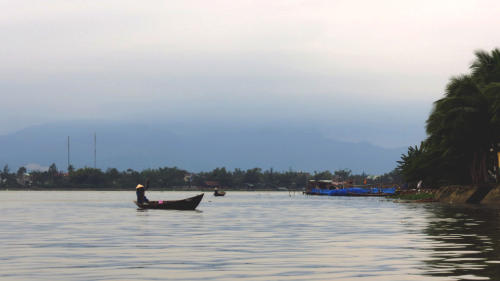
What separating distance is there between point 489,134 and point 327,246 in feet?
202

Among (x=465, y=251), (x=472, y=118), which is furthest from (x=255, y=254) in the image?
(x=472, y=118)

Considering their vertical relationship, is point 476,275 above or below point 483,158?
below

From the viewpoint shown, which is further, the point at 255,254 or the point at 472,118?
the point at 472,118

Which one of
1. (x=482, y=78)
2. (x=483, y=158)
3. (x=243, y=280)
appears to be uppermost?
(x=482, y=78)

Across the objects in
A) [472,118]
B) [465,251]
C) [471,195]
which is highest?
[472,118]

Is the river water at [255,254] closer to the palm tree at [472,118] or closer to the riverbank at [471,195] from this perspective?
→ the riverbank at [471,195]

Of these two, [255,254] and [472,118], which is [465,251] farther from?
[472,118]

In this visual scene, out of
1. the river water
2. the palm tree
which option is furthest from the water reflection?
the palm tree

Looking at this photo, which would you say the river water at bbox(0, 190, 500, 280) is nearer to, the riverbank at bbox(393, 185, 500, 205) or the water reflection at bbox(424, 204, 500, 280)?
the water reflection at bbox(424, 204, 500, 280)

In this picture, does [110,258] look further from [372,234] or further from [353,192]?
[353,192]

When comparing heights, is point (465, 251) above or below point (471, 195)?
below

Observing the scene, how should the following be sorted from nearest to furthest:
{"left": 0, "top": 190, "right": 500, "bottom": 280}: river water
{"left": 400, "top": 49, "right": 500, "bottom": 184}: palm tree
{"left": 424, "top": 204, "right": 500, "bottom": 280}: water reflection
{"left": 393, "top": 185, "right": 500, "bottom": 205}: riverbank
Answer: {"left": 424, "top": 204, "right": 500, "bottom": 280}: water reflection → {"left": 0, "top": 190, "right": 500, "bottom": 280}: river water → {"left": 393, "top": 185, "right": 500, "bottom": 205}: riverbank → {"left": 400, "top": 49, "right": 500, "bottom": 184}: palm tree

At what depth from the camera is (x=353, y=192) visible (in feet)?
640

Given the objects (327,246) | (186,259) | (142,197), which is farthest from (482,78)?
(186,259)
